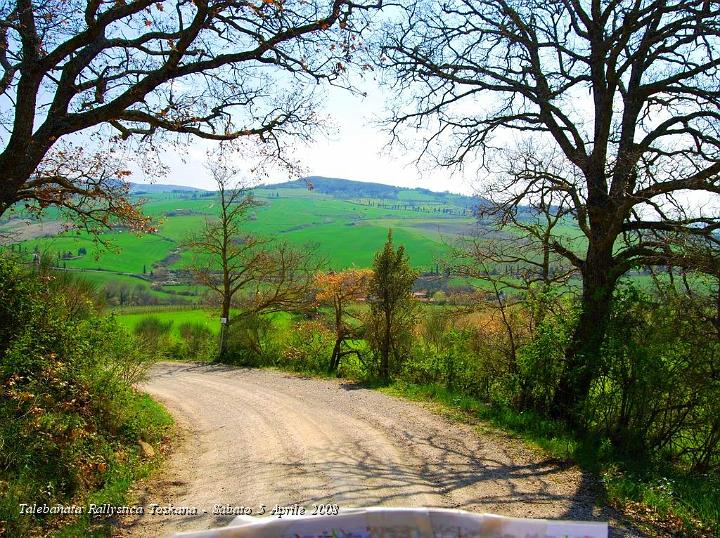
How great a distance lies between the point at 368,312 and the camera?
2005 cm

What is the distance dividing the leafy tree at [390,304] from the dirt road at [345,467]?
4.71 meters

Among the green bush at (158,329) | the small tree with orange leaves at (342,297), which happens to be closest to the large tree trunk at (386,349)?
the small tree with orange leaves at (342,297)

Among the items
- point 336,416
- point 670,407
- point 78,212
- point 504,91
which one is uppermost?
point 504,91

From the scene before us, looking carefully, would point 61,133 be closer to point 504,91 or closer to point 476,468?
point 476,468

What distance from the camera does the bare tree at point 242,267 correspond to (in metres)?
29.3

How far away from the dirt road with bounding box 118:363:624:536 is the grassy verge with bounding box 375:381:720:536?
413 millimetres

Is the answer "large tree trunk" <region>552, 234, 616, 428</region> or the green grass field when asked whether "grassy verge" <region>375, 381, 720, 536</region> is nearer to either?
"large tree trunk" <region>552, 234, 616, 428</region>

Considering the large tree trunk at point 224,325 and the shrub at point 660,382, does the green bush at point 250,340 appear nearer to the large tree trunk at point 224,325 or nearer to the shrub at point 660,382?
the large tree trunk at point 224,325

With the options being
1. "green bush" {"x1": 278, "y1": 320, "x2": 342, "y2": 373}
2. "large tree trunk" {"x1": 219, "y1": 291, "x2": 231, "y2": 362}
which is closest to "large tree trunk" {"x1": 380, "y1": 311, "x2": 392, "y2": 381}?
"green bush" {"x1": 278, "y1": 320, "x2": 342, "y2": 373}

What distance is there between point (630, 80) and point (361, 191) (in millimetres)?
155274

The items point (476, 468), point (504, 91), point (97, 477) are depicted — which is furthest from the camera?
point (504, 91)

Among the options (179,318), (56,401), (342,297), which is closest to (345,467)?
(56,401)

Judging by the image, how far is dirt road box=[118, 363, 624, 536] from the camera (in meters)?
6.68

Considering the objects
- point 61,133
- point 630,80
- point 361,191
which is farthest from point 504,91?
point 361,191
